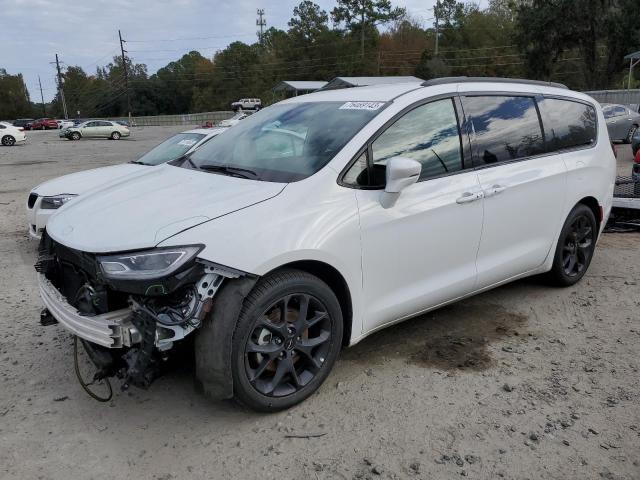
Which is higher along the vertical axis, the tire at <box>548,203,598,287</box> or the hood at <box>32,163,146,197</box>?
the hood at <box>32,163,146,197</box>

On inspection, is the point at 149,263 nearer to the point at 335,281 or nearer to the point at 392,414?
the point at 335,281

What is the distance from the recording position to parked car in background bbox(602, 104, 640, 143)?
18.3m

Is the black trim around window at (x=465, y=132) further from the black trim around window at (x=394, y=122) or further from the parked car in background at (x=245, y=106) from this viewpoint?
the parked car in background at (x=245, y=106)

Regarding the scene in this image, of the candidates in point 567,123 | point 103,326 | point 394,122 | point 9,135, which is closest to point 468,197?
point 394,122

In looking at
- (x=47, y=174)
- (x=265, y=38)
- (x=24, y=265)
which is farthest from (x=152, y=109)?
(x=24, y=265)

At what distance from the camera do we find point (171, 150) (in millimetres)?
7746

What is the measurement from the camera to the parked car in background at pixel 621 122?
18.3 meters

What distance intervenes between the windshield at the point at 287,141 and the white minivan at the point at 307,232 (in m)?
0.01

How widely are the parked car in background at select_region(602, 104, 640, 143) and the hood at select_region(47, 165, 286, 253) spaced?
18.2 metres

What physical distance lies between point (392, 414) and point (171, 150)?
572 cm

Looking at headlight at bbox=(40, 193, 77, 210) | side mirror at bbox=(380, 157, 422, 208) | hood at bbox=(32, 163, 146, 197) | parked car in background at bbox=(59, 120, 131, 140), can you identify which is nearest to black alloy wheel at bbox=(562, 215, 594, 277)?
side mirror at bbox=(380, 157, 422, 208)

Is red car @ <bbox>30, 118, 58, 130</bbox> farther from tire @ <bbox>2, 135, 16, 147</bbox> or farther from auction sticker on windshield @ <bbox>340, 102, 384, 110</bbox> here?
auction sticker on windshield @ <bbox>340, 102, 384, 110</bbox>

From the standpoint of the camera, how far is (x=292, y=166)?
133 inches

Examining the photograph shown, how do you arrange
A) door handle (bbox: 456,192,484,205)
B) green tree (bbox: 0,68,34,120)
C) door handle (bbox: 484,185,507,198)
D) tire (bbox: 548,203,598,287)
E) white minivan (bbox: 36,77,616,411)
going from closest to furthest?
1. white minivan (bbox: 36,77,616,411)
2. door handle (bbox: 456,192,484,205)
3. door handle (bbox: 484,185,507,198)
4. tire (bbox: 548,203,598,287)
5. green tree (bbox: 0,68,34,120)
